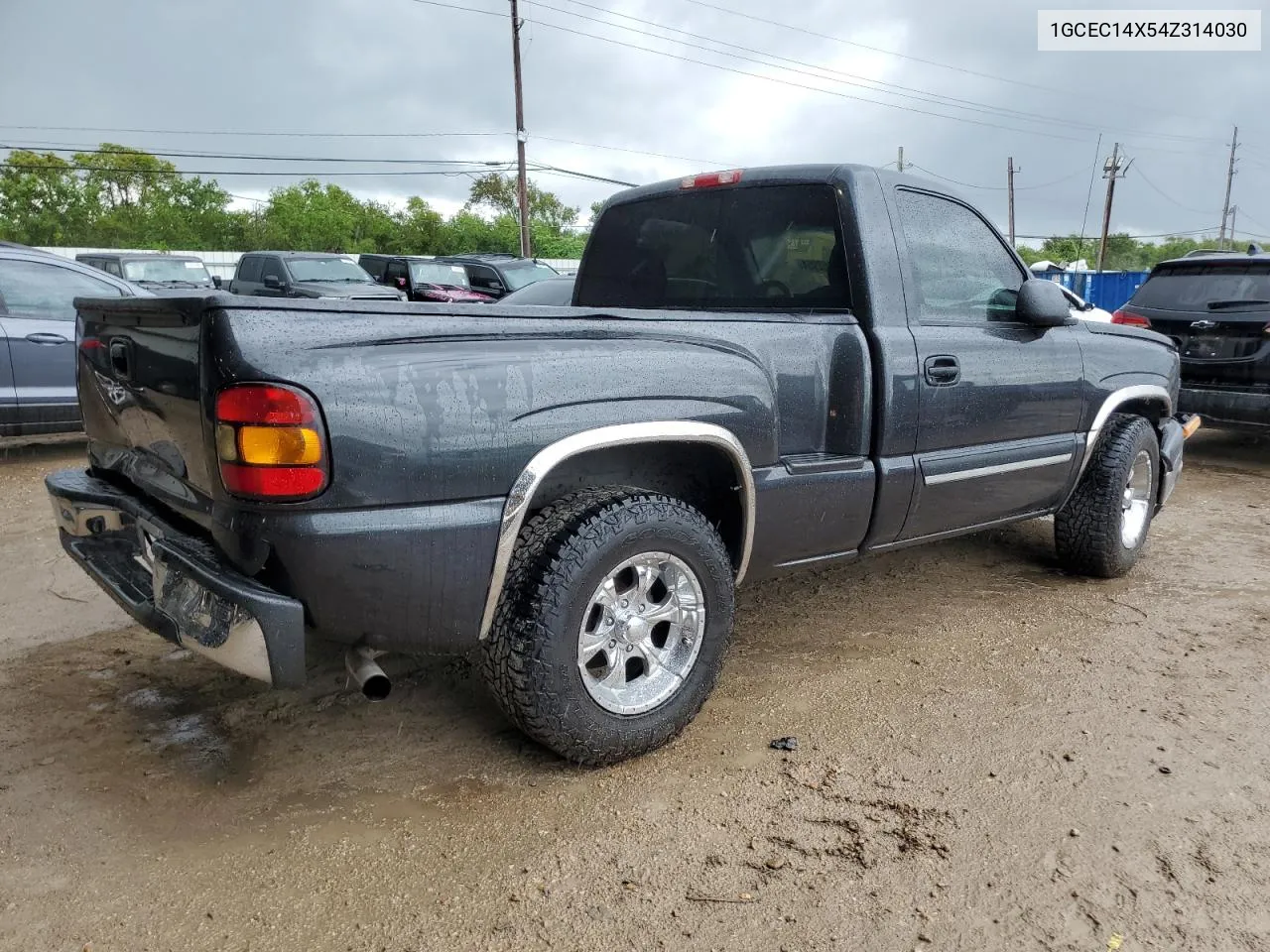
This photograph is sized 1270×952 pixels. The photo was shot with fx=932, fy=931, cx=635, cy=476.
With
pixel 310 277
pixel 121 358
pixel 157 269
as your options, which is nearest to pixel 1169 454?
pixel 121 358

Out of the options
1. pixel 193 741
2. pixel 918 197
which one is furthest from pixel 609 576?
pixel 918 197

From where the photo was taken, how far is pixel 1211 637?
3.81m

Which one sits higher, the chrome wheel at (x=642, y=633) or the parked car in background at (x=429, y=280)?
the parked car in background at (x=429, y=280)

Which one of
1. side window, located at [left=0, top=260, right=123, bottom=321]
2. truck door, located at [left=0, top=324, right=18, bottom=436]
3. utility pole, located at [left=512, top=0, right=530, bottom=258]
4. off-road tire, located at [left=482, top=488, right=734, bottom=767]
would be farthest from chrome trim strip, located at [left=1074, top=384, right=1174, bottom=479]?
utility pole, located at [left=512, top=0, right=530, bottom=258]

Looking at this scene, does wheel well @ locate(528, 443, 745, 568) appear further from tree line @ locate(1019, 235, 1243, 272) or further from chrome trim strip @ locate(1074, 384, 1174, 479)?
tree line @ locate(1019, 235, 1243, 272)

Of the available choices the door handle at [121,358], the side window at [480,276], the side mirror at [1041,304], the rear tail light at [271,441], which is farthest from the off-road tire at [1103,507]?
the side window at [480,276]

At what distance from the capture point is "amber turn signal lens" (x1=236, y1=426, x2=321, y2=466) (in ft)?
6.93

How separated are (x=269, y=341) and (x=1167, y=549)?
490 cm

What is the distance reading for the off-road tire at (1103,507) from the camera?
14.2 ft

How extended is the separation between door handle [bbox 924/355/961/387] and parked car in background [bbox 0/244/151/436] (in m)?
5.78

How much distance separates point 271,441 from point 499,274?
14.9 meters

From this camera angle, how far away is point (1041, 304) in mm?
3660

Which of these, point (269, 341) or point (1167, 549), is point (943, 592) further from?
point (269, 341)

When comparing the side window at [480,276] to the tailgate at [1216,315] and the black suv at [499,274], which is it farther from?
the tailgate at [1216,315]
